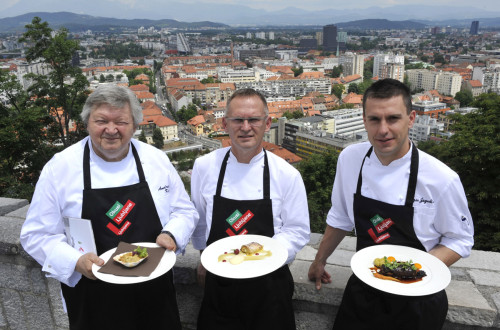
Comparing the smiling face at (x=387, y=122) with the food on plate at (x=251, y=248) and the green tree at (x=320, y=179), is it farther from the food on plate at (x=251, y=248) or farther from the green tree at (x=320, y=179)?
the green tree at (x=320, y=179)

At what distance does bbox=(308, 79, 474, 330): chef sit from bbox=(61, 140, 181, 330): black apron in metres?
0.73

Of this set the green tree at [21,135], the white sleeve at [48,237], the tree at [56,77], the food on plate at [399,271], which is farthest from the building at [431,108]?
the white sleeve at [48,237]

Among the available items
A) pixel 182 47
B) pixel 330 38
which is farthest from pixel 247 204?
pixel 330 38

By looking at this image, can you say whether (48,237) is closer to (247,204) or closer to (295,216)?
(247,204)

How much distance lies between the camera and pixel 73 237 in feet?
5.00

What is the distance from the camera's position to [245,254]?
1494 millimetres

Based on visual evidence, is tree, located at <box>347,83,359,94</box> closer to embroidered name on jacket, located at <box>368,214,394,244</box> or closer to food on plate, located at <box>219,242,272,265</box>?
embroidered name on jacket, located at <box>368,214,394,244</box>

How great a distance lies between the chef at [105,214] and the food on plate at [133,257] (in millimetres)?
Result: 108

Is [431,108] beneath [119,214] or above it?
beneath

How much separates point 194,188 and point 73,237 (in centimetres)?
54

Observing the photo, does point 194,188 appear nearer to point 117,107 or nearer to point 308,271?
point 117,107

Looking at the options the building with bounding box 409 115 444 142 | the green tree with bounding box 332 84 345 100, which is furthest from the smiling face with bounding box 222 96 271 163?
the green tree with bounding box 332 84 345 100

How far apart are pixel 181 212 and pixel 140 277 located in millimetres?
390

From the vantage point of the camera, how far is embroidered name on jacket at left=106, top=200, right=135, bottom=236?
1528 mm
